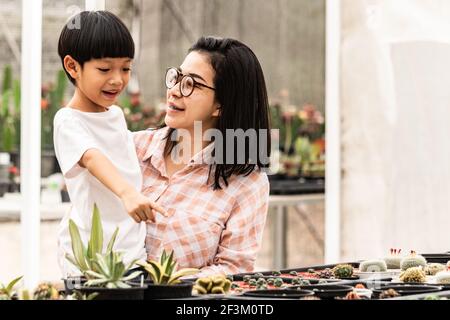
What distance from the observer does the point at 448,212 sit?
411 cm

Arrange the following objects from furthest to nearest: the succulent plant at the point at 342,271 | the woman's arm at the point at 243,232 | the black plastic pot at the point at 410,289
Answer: the woman's arm at the point at 243,232 < the succulent plant at the point at 342,271 < the black plastic pot at the point at 410,289

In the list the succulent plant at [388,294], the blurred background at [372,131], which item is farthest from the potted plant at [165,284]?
the blurred background at [372,131]

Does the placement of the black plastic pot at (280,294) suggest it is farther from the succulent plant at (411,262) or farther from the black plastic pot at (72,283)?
the succulent plant at (411,262)

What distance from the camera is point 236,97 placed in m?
2.28

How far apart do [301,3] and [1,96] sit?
3.43 metres

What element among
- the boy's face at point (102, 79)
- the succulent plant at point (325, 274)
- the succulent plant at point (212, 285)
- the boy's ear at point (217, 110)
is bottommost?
the succulent plant at point (325, 274)

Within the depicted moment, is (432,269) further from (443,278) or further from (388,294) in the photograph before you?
(388,294)

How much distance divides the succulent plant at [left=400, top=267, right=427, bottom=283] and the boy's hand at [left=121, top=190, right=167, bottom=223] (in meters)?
0.49

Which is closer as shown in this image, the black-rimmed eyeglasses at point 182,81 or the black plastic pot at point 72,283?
the black plastic pot at point 72,283

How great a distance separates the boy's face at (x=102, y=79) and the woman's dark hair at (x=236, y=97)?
0.28 m

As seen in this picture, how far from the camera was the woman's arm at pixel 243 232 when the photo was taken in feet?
7.19
